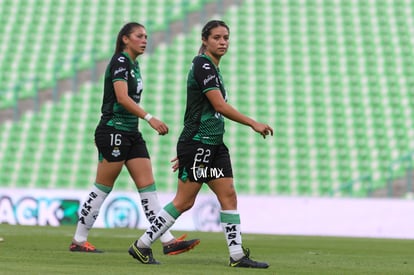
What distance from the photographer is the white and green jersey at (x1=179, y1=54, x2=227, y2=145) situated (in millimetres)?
7031

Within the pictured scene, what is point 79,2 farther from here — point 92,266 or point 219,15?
point 92,266

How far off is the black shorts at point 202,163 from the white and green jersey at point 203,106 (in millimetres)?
61

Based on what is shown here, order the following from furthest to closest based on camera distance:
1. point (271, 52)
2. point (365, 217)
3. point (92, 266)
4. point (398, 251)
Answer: point (271, 52) → point (365, 217) → point (398, 251) → point (92, 266)

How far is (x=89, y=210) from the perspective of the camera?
8.55m

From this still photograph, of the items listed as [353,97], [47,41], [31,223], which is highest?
[47,41]

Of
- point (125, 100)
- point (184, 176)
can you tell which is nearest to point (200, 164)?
point (184, 176)

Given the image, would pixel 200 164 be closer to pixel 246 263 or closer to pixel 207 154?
pixel 207 154

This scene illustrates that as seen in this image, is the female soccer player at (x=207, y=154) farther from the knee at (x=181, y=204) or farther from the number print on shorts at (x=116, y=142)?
the number print on shorts at (x=116, y=142)

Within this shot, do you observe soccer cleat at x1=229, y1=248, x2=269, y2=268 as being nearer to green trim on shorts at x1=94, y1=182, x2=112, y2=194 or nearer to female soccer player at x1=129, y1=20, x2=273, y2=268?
female soccer player at x1=129, y1=20, x2=273, y2=268

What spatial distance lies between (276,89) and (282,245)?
32.9ft

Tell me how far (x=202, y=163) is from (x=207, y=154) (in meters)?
0.08

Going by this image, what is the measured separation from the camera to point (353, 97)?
66.5 ft

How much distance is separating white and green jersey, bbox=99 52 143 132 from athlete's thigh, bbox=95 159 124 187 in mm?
324

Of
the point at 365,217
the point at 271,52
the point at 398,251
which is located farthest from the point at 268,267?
the point at 271,52
